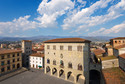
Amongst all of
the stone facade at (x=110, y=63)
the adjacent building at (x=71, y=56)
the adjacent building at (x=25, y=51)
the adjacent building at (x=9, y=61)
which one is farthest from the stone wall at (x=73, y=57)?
the adjacent building at (x=25, y=51)

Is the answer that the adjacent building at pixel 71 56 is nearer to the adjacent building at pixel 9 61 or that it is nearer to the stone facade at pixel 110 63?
the stone facade at pixel 110 63

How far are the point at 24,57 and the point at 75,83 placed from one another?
3590 centimetres

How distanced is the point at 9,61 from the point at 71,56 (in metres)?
30.4

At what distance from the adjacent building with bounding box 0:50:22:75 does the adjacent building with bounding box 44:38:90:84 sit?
18232mm

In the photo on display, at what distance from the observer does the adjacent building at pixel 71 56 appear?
2370cm

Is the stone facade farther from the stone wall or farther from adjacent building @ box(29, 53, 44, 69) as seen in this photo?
adjacent building @ box(29, 53, 44, 69)

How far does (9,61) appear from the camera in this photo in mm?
33844

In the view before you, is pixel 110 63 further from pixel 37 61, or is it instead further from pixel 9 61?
pixel 9 61

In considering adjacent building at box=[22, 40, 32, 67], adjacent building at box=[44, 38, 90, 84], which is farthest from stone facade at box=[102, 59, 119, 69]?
adjacent building at box=[22, 40, 32, 67]

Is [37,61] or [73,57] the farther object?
[37,61]

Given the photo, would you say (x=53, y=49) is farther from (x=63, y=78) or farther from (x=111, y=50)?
(x=111, y=50)

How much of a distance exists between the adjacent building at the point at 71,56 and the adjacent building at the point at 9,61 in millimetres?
18232

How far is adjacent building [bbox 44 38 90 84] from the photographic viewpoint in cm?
2370

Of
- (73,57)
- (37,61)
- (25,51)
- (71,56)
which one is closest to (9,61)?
(25,51)
